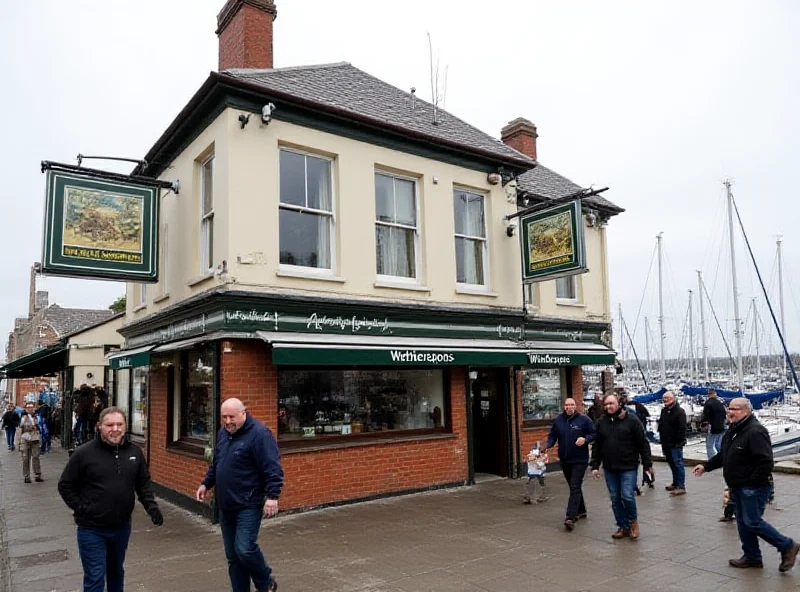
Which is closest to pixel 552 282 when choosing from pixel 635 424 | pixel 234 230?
pixel 635 424

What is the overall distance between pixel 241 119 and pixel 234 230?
1649 mm

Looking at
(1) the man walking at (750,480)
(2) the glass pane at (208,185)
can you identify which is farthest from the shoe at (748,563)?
(2) the glass pane at (208,185)

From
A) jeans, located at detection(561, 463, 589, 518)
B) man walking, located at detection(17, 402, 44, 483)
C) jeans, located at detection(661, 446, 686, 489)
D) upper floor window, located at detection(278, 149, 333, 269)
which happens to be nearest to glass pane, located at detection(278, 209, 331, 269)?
upper floor window, located at detection(278, 149, 333, 269)

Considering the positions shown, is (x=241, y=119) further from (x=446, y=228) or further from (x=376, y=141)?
(x=446, y=228)

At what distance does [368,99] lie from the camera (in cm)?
1230

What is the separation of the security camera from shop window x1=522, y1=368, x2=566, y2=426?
23.8 feet

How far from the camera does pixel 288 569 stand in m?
6.84

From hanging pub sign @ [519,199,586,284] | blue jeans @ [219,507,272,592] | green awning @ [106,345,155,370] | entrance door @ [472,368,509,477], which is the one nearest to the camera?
blue jeans @ [219,507,272,592]

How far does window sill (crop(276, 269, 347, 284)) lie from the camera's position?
955cm

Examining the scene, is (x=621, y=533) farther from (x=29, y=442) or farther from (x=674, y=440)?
(x=29, y=442)

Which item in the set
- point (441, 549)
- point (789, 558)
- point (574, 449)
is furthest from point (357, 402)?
point (789, 558)

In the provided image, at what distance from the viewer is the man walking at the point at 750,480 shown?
632cm

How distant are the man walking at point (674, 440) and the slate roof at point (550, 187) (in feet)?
17.9

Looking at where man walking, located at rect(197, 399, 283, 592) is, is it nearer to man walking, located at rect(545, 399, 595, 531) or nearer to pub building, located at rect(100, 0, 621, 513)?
pub building, located at rect(100, 0, 621, 513)
